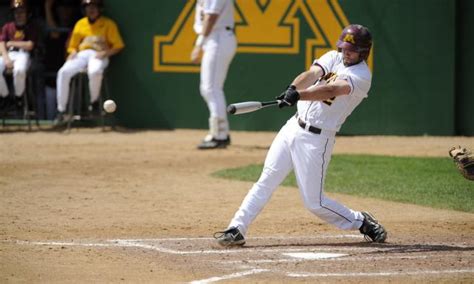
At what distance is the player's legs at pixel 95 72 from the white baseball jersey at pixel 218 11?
195 cm

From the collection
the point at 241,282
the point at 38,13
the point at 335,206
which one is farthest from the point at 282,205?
the point at 38,13

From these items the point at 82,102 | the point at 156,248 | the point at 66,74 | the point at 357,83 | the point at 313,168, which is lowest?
the point at 82,102

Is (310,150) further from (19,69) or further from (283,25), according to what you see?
(19,69)

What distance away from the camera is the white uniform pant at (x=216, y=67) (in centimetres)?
1369

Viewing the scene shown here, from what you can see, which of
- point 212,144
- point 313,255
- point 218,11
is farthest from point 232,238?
point 218,11

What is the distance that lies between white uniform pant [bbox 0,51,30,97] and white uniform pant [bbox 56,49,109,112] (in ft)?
1.70

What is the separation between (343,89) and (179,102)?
859 centimetres

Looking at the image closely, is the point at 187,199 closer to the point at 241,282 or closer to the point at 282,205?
the point at 282,205

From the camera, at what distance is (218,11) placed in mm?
13453

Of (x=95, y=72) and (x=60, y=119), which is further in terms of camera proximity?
(x=60, y=119)

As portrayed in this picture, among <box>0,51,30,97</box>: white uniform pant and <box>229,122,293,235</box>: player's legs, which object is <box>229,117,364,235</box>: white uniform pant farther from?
<box>0,51,30,97</box>: white uniform pant

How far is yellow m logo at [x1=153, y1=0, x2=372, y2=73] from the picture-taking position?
15.3m

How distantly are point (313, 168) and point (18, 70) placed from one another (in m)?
8.54

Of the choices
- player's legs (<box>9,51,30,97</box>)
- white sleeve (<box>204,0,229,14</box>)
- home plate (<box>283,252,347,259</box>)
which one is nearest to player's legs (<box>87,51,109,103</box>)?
player's legs (<box>9,51,30,97</box>)
